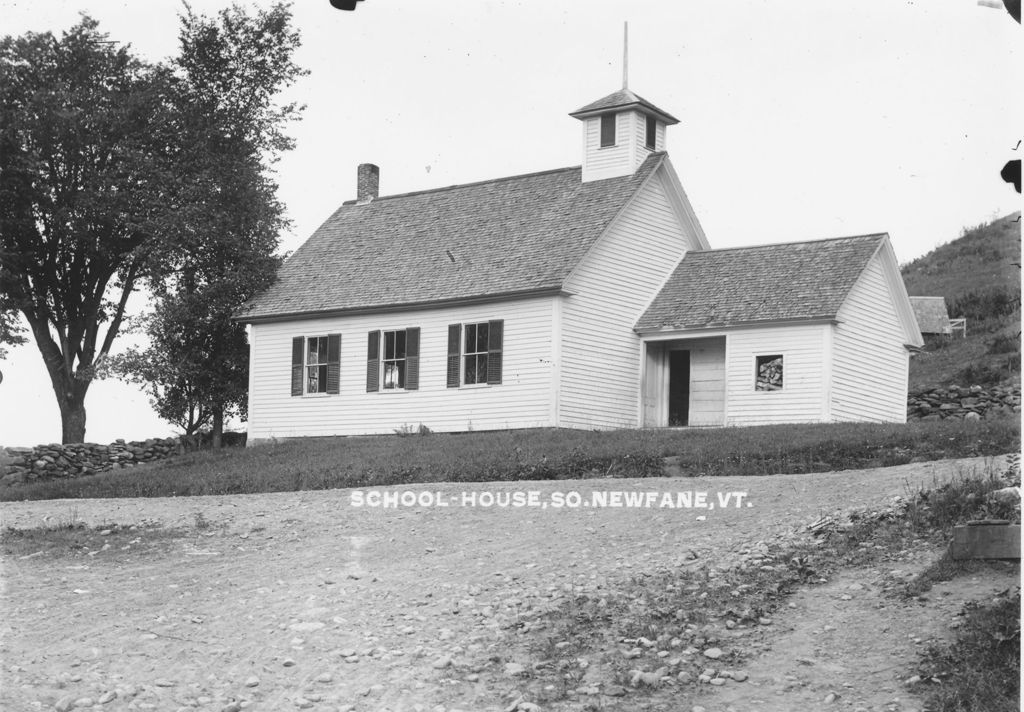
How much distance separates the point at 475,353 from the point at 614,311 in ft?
9.84

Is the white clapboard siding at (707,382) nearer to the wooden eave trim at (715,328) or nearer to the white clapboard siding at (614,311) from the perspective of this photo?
the wooden eave trim at (715,328)

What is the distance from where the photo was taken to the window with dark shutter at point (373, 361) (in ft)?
97.7

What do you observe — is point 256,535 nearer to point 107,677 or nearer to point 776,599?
point 107,677

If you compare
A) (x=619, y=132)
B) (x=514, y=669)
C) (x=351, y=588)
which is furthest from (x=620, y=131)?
(x=514, y=669)

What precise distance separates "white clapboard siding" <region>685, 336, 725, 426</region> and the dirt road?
9.34 meters

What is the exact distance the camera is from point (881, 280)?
28984 mm

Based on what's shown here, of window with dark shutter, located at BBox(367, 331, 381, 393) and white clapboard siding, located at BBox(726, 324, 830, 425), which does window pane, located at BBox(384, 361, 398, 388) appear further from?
white clapboard siding, located at BBox(726, 324, 830, 425)

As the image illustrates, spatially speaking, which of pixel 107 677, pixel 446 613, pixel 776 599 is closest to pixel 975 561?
pixel 776 599

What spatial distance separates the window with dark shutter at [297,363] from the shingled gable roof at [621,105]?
7949 mm

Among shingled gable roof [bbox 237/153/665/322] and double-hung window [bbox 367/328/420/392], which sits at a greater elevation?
shingled gable roof [bbox 237/153/665/322]

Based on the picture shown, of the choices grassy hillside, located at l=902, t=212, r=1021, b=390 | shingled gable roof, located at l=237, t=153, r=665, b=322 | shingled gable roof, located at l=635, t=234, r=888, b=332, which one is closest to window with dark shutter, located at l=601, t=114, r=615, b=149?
shingled gable roof, located at l=237, t=153, r=665, b=322

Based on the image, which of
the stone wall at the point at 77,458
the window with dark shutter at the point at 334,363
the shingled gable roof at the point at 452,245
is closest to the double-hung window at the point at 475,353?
the shingled gable roof at the point at 452,245

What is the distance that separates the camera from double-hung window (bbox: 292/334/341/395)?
30500 mm

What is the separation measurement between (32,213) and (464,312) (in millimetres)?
12697
